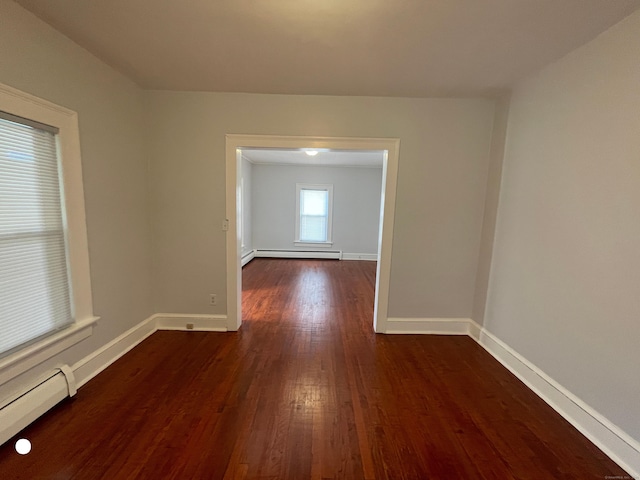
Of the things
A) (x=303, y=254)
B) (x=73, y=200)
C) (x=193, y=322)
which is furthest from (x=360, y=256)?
(x=73, y=200)

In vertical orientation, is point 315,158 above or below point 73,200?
above

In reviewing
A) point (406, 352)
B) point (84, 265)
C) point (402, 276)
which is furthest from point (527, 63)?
point (84, 265)

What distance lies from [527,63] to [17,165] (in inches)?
133

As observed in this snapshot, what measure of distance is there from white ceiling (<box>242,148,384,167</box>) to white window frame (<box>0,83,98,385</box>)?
3854mm

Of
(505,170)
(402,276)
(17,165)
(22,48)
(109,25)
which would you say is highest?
(109,25)

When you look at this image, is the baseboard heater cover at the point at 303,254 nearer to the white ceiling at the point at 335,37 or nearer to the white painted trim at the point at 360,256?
the white painted trim at the point at 360,256

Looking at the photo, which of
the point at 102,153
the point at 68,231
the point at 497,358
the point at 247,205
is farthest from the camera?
the point at 247,205

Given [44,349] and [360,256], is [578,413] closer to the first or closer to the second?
[44,349]

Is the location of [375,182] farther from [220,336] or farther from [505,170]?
[220,336]

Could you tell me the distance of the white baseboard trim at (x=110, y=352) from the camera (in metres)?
2.02

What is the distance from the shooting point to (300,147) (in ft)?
8.95

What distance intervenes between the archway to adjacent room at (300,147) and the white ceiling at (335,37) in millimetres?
491

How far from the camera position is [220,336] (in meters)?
2.84

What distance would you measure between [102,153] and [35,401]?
5.65 ft
